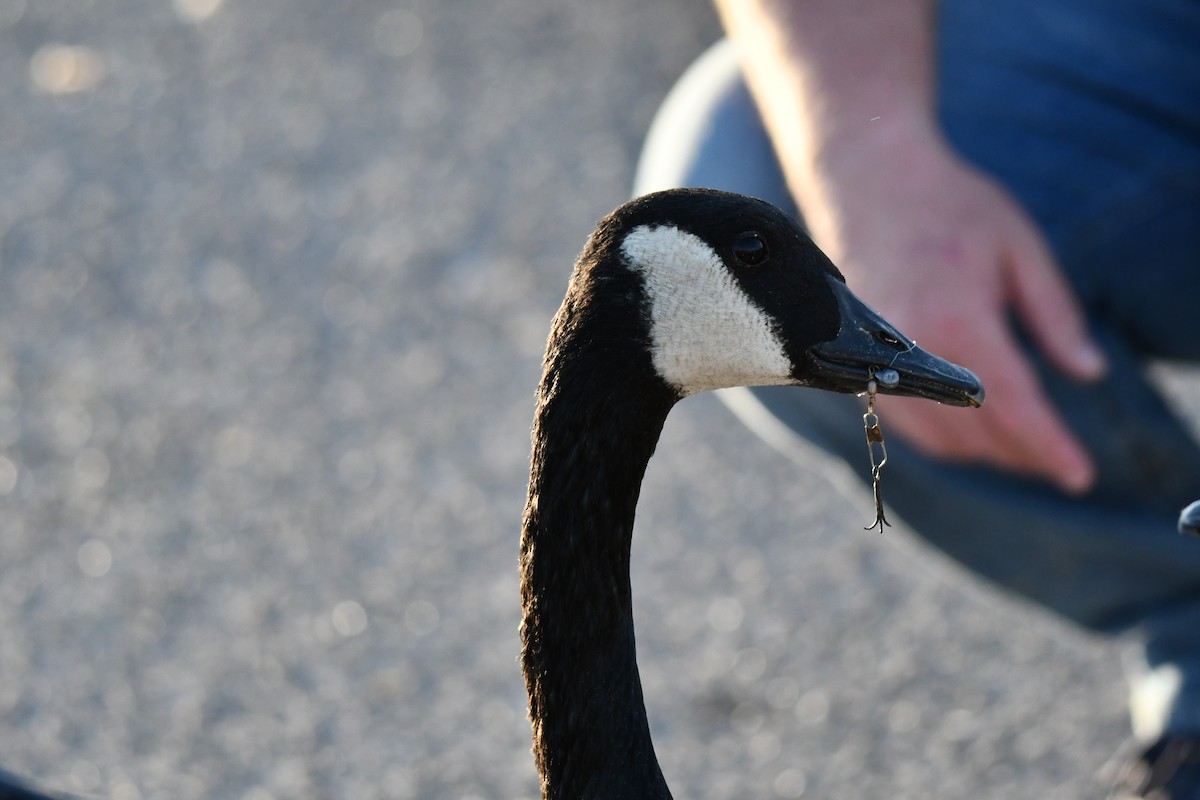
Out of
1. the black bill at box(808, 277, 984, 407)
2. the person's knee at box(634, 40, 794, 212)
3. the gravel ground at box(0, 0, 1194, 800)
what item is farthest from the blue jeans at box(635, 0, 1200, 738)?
the black bill at box(808, 277, 984, 407)

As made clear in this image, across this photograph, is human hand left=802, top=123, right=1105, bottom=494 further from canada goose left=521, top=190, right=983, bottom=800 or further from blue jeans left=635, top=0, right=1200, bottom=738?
canada goose left=521, top=190, right=983, bottom=800

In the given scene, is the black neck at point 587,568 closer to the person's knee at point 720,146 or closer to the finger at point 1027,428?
the finger at point 1027,428

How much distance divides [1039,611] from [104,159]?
2574 millimetres

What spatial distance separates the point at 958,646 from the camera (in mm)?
2467

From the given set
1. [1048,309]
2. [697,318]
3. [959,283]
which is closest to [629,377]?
[697,318]

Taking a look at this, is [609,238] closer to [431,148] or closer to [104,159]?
[431,148]

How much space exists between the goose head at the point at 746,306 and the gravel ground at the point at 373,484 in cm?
107

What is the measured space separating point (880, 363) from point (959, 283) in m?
0.44

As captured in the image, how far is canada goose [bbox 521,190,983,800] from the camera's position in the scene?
1268 mm

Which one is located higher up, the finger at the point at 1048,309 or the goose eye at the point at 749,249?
the goose eye at the point at 749,249

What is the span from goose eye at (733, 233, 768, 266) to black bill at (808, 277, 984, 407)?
0.25 ft

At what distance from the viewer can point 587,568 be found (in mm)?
1363

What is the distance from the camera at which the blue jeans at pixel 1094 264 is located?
6.27 feet

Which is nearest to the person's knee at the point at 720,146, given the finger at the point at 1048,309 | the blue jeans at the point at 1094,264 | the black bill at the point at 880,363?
the blue jeans at the point at 1094,264
